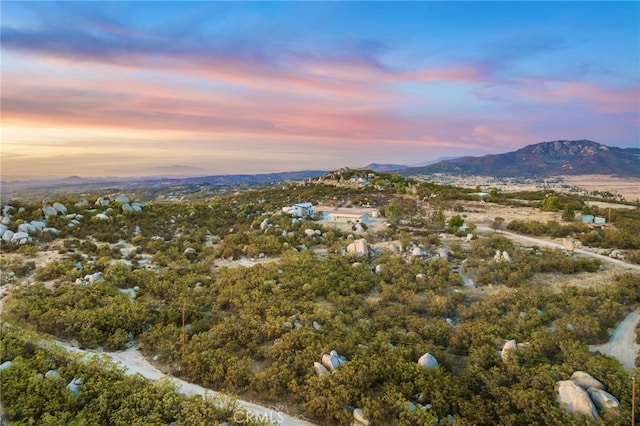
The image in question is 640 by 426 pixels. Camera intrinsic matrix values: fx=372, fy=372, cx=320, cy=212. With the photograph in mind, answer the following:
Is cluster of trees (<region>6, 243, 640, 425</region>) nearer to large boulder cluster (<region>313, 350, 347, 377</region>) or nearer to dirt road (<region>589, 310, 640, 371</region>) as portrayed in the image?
large boulder cluster (<region>313, 350, 347, 377</region>)

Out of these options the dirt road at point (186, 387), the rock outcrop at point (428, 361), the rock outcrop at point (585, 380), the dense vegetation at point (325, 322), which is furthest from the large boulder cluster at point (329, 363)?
the rock outcrop at point (585, 380)

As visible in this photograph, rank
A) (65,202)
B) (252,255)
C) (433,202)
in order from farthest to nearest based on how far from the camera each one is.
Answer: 1. (433,202)
2. (65,202)
3. (252,255)

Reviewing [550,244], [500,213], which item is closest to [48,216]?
[550,244]

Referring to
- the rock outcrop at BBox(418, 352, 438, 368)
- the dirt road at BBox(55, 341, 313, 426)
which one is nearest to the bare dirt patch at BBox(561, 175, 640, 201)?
the rock outcrop at BBox(418, 352, 438, 368)

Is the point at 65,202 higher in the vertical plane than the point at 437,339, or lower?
higher

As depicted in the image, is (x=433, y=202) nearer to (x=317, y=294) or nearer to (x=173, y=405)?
(x=317, y=294)

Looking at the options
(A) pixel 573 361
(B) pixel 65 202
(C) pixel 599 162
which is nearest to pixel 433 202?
(A) pixel 573 361

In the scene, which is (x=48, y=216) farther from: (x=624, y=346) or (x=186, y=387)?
(x=624, y=346)
